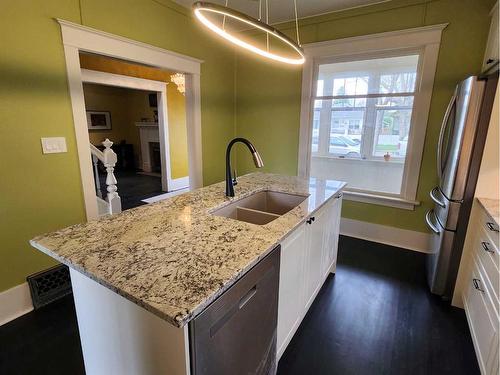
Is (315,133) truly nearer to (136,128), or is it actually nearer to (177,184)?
(177,184)

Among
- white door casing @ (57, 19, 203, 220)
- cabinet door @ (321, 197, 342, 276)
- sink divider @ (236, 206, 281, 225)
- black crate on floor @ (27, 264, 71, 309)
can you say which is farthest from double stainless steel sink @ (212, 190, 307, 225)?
black crate on floor @ (27, 264, 71, 309)

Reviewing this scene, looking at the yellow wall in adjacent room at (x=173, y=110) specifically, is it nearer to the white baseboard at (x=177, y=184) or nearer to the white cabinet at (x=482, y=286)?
the white baseboard at (x=177, y=184)

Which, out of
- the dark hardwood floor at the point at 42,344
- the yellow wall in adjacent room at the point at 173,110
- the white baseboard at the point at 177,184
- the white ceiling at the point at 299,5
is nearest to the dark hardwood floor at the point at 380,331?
the dark hardwood floor at the point at 42,344

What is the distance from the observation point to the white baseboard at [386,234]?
3.01 meters

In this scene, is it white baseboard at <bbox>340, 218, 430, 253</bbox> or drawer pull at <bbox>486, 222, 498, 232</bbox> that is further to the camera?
white baseboard at <bbox>340, 218, 430, 253</bbox>

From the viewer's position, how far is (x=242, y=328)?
1002mm

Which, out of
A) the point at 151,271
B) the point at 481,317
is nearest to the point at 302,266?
the point at 151,271

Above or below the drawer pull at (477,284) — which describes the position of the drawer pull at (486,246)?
above

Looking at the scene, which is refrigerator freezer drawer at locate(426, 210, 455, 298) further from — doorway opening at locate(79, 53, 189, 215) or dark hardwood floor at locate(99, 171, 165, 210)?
dark hardwood floor at locate(99, 171, 165, 210)

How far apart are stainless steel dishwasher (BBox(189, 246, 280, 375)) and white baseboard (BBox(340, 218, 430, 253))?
7.83 feet

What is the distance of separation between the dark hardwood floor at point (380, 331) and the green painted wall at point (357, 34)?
96 cm

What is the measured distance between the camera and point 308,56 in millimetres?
3289

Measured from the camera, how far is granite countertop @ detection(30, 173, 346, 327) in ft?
2.58

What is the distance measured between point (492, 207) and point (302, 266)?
1.31 metres
